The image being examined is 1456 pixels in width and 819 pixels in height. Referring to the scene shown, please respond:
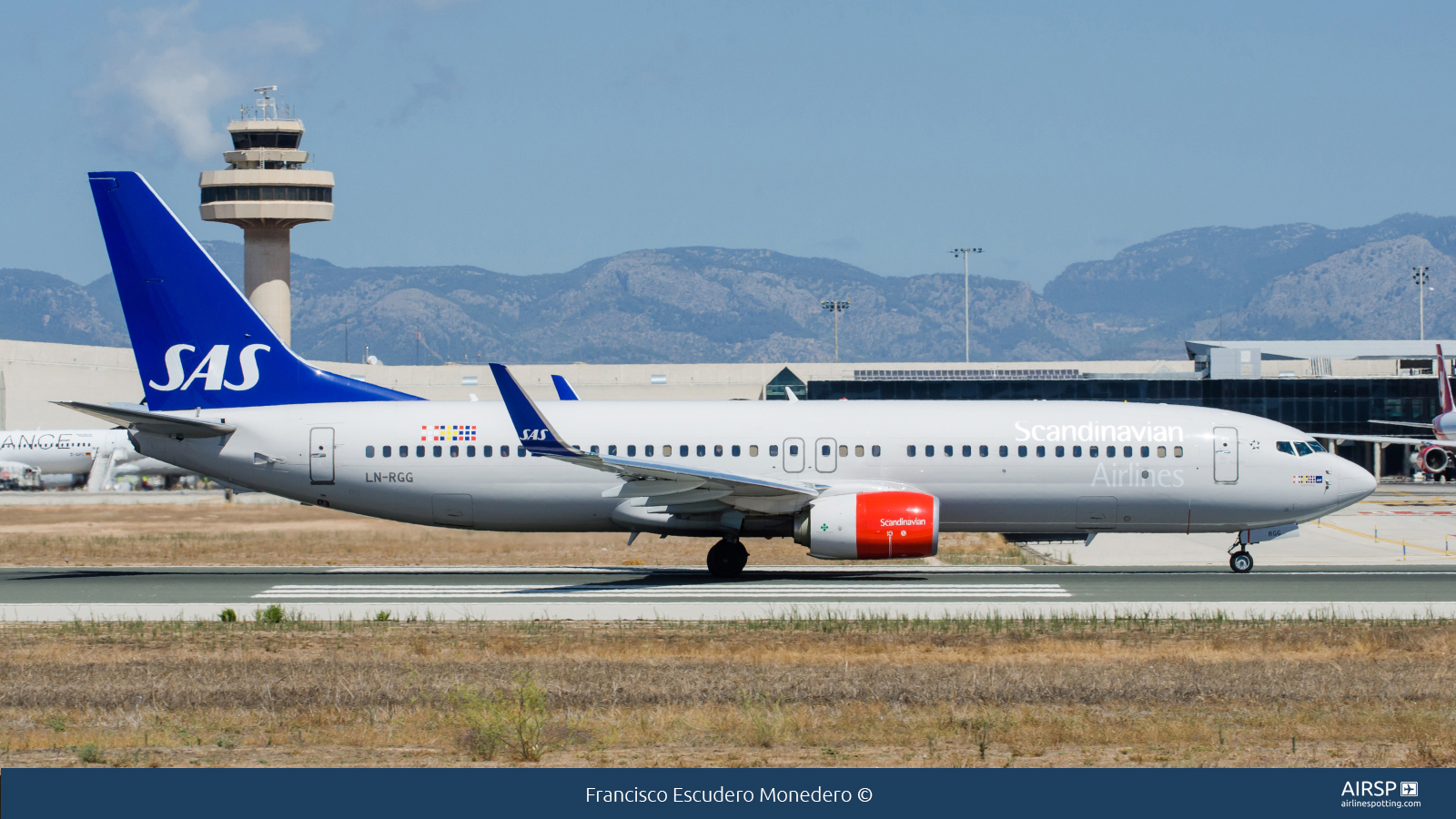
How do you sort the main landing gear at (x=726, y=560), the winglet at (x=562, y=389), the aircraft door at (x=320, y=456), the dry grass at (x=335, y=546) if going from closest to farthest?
the main landing gear at (x=726, y=560) → the aircraft door at (x=320, y=456) → the winglet at (x=562, y=389) → the dry grass at (x=335, y=546)

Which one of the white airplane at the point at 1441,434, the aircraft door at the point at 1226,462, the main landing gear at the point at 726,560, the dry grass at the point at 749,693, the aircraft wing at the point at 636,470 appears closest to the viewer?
the dry grass at the point at 749,693

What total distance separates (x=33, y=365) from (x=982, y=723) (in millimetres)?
102351

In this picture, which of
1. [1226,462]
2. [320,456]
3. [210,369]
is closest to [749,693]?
[320,456]

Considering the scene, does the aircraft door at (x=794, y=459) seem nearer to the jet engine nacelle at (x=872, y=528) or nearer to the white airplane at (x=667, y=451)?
the white airplane at (x=667, y=451)

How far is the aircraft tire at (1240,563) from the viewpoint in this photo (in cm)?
3194

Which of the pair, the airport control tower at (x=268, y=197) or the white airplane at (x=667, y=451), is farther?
the airport control tower at (x=268, y=197)

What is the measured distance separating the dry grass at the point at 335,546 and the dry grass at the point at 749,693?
47.3 feet

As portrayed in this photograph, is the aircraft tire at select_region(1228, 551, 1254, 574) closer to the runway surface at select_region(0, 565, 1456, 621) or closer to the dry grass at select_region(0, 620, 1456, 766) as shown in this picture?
the runway surface at select_region(0, 565, 1456, 621)

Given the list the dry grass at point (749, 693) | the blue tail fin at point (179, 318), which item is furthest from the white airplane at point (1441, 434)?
the dry grass at point (749, 693)

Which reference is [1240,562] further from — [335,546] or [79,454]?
[79,454]

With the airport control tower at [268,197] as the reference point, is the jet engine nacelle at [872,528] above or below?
below

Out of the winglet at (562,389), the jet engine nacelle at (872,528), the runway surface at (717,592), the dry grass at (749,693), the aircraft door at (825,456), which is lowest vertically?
the dry grass at (749,693)

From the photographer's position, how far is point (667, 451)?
31.7 meters

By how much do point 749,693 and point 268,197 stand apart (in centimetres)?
10153
